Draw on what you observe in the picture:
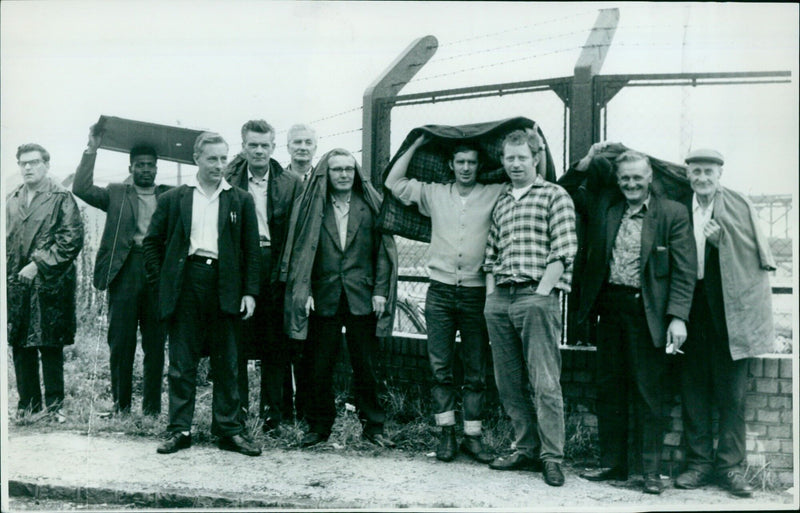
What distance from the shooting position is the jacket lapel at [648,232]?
4.31 metres

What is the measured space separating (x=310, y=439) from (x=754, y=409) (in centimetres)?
286

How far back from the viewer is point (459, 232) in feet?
15.4

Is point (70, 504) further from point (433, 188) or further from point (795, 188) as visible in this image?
point (795, 188)

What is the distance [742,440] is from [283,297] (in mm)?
3099

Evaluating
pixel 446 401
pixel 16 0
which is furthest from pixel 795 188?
pixel 16 0

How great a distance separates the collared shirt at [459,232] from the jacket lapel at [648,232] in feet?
2.94

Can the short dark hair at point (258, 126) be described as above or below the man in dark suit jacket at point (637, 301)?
above

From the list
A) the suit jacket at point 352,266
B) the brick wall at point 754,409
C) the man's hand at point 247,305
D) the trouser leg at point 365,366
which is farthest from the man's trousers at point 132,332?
the brick wall at point 754,409

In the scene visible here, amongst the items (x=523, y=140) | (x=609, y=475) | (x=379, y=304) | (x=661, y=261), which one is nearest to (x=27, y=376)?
(x=379, y=304)

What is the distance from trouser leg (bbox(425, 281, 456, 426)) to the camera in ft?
15.4

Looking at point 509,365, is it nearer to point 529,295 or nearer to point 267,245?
point 529,295

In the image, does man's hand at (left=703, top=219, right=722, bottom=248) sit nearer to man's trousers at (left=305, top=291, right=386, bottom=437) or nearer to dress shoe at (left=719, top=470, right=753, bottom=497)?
dress shoe at (left=719, top=470, right=753, bottom=497)

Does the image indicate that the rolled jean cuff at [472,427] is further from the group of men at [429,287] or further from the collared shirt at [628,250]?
the collared shirt at [628,250]

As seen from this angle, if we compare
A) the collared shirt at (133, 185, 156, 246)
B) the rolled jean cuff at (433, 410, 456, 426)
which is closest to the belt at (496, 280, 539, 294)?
the rolled jean cuff at (433, 410, 456, 426)
